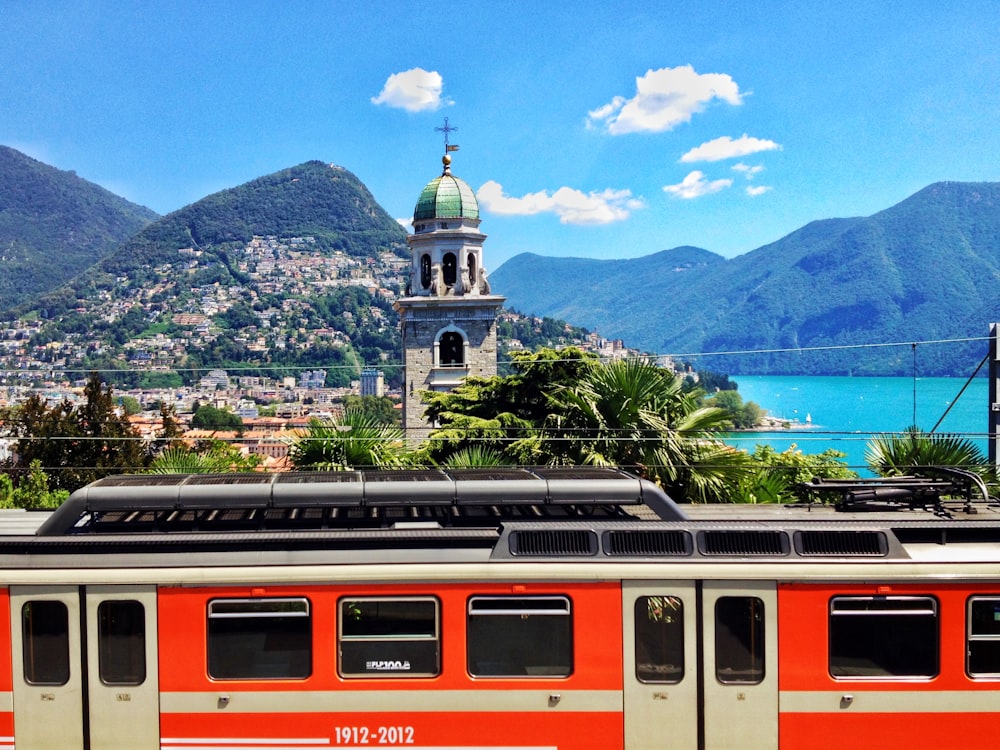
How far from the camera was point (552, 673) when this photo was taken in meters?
7.89

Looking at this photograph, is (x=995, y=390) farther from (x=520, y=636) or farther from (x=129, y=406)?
(x=129, y=406)

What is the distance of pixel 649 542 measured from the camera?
808 centimetres

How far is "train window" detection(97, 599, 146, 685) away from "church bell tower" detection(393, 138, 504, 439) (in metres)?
30.4

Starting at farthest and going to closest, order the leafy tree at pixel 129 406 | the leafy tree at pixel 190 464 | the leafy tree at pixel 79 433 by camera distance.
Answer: the leafy tree at pixel 129 406 → the leafy tree at pixel 79 433 → the leafy tree at pixel 190 464

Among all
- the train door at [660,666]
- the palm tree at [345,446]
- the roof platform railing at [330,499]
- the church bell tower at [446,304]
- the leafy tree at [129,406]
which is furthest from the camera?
the church bell tower at [446,304]

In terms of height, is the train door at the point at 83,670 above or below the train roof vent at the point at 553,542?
below

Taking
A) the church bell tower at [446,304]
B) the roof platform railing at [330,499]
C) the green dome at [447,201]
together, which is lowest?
the roof platform railing at [330,499]

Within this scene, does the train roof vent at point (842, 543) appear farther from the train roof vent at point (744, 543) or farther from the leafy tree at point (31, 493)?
the leafy tree at point (31, 493)

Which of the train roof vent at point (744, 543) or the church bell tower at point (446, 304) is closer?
the train roof vent at point (744, 543)

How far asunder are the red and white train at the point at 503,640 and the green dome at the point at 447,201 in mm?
31657

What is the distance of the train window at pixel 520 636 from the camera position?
7863 mm

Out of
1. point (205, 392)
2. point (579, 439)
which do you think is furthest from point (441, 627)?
point (205, 392)

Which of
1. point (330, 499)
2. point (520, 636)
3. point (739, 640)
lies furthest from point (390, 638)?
point (739, 640)

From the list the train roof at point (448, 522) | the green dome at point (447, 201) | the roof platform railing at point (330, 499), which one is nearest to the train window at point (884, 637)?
the train roof at point (448, 522)
